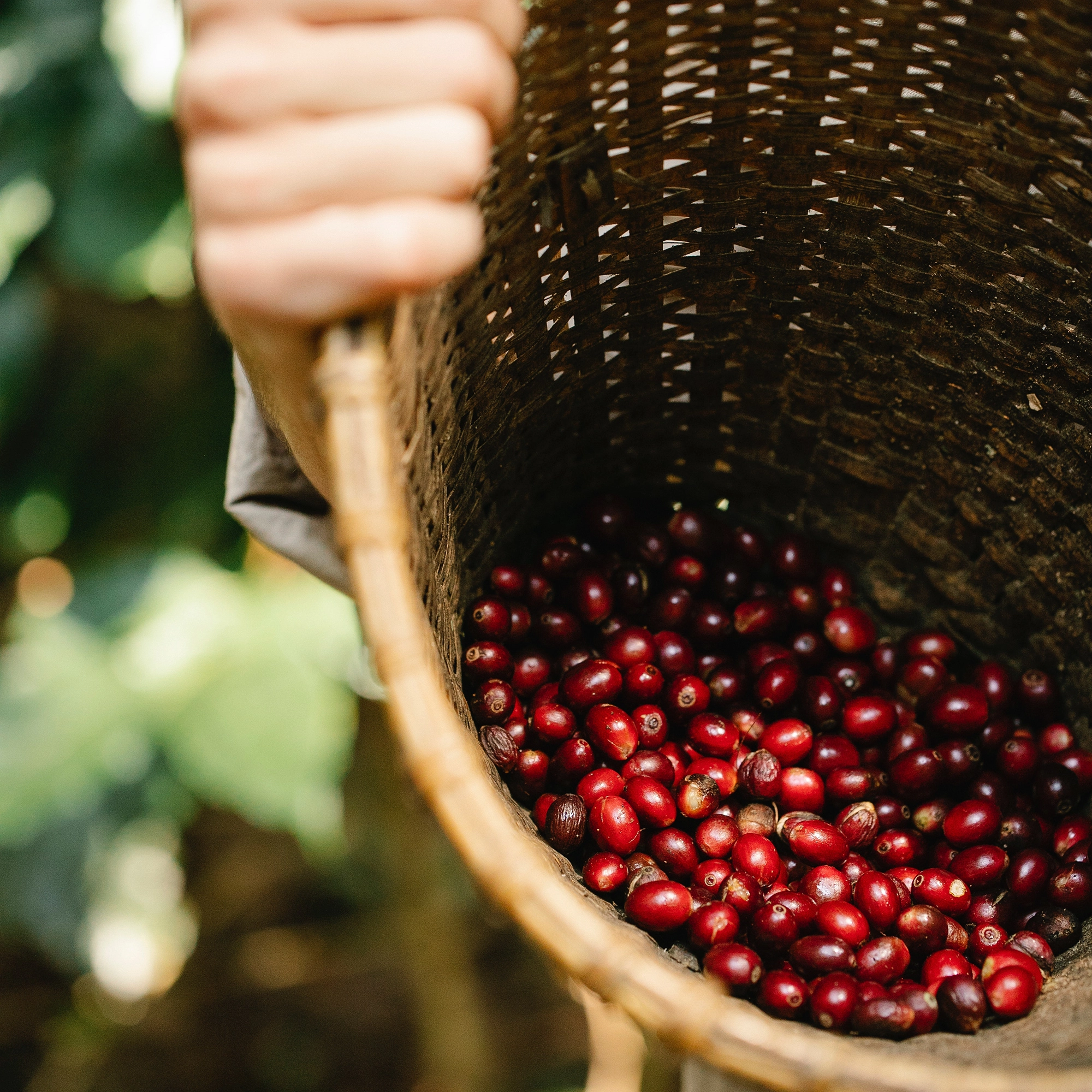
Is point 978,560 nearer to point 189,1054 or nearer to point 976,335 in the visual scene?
point 976,335

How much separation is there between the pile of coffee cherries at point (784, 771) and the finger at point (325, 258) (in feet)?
1.95

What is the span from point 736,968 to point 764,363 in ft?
2.49

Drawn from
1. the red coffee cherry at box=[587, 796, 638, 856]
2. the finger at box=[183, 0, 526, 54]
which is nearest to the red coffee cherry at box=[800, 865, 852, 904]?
the red coffee cherry at box=[587, 796, 638, 856]

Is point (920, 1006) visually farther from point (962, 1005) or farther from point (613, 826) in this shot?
point (613, 826)

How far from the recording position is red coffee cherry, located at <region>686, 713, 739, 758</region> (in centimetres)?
120

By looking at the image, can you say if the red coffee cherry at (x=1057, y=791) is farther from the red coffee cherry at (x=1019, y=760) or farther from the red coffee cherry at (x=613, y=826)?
the red coffee cherry at (x=613, y=826)

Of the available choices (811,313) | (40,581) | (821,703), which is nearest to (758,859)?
(821,703)

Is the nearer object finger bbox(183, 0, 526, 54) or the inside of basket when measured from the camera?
finger bbox(183, 0, 526, 54)

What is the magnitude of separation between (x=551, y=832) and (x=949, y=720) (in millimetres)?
580

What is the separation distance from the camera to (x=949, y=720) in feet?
4.05

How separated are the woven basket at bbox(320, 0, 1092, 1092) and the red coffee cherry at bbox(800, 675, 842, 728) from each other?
0.65ft

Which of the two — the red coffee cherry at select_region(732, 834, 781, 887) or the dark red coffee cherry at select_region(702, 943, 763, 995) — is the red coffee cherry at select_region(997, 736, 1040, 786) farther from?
the dark red coffee cherry at select_region(702, 943, 763, 995)

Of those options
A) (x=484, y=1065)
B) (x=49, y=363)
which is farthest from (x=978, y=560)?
(x=49, y=363)

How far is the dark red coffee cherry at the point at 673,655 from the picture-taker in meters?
1.26
